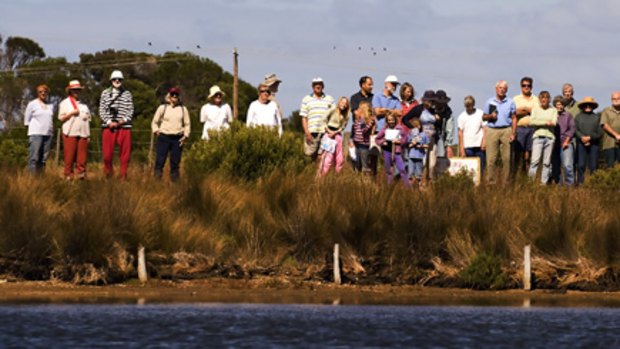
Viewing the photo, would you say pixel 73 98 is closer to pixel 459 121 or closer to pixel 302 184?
pixel 302 184

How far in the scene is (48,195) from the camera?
26.9m

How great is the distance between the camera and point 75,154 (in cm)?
2964

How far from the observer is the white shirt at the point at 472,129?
3064cm

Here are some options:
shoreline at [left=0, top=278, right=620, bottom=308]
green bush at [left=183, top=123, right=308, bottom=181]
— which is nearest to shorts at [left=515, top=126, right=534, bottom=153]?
green bush at [left=183, top=123, right=308, bottom=181]

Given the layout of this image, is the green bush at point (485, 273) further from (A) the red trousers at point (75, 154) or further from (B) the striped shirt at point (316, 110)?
(A) the red trousers at point (75, 154)

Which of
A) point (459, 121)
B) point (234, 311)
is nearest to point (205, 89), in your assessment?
point (459, 121)

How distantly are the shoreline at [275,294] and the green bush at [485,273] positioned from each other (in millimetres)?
150

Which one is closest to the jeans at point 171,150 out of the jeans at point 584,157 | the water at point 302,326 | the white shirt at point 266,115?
the white shirt at point 266,115

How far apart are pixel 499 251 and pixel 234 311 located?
5012mm

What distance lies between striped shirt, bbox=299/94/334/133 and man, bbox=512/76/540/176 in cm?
364

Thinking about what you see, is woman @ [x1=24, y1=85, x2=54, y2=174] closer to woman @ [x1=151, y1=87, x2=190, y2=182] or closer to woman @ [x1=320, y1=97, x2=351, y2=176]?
woman @ [x1=151, y1=87, x2=190, y2=182]

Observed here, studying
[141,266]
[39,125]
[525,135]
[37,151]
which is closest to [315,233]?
[141,266]

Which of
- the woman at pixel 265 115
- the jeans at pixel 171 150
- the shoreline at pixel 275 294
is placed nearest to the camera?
the shoreline at pixel 275 294

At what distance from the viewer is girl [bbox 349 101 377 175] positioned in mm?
29188
